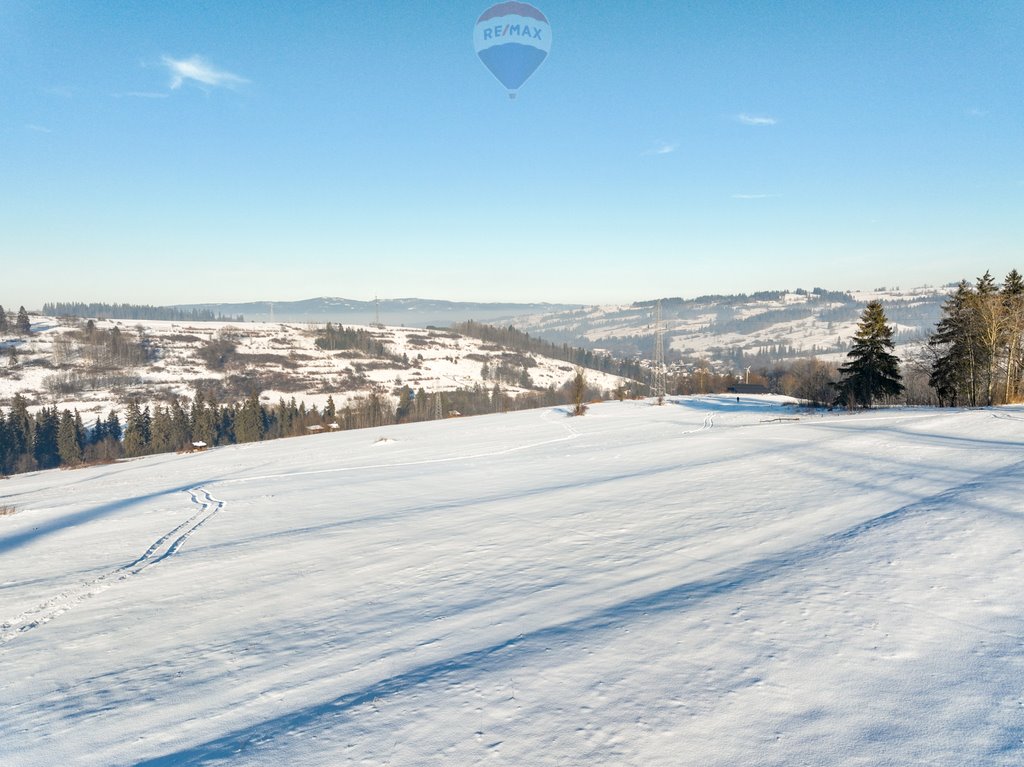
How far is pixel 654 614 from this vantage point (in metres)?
6.70

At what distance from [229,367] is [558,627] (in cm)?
15976

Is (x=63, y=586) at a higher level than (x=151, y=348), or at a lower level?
lower

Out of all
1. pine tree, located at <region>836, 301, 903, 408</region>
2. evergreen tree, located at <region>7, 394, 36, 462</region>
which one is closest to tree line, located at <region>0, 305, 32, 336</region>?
evergreen tree, located at <region>7, 394, 36, 462</region>

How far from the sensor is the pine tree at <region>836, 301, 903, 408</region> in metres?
37.8

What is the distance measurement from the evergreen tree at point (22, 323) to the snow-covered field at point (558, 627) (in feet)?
619

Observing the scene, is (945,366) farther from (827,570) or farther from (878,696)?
(878,696)

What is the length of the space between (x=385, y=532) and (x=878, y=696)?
32.1 feet

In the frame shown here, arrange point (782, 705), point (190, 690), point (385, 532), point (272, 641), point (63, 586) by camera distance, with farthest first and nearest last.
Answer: point (385, 532)
point (63, 586)
point (272, 641)
point (190, 690)
point (782, 705)

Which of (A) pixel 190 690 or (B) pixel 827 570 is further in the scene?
(B) pixel 827 570

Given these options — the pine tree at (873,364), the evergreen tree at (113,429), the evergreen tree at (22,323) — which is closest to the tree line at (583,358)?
the evergreen tree at (113,429)

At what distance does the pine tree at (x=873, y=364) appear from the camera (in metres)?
37.8

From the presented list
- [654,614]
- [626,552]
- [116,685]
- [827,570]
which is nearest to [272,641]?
[116,685]

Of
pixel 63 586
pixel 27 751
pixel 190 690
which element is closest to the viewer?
pixel 27 751

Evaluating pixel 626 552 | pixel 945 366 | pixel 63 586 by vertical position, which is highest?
pixel 945 366
